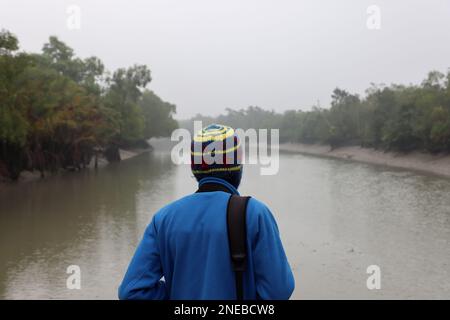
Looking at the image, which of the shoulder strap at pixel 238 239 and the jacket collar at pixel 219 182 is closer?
the shoulder strap at pixel 238 239

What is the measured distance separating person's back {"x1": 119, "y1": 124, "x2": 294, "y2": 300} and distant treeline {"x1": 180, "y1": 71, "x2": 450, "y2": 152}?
117 ft

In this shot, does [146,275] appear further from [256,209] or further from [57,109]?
[57,109]

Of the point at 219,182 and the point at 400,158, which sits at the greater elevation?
the point at 219,182

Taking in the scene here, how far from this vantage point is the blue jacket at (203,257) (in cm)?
196

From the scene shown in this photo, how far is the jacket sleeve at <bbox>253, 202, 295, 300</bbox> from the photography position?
1.95 m

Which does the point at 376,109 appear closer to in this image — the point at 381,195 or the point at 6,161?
the point at 381,195

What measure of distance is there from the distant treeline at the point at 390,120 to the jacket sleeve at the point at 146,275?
35.8 meters

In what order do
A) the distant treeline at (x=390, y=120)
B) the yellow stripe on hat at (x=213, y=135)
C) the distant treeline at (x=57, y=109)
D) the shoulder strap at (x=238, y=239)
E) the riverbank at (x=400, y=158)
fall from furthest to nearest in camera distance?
the distant treeline at (x=390, y=120) < the riverbank at (x=400, y=158) < the distant treeline at (x=57, y=109) < the yellow stripe on hat at (x=213, y=135) < the shoulder strap at (x=238, y=239)

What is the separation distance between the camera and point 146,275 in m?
2.06

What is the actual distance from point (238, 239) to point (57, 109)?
103ft

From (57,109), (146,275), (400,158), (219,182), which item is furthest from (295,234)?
(400,158)

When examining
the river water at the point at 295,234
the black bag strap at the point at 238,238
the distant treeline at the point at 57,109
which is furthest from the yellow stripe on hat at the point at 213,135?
the distant treeline at the point at 57,109

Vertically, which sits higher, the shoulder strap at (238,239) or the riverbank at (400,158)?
the shoulder strap at (238,239)

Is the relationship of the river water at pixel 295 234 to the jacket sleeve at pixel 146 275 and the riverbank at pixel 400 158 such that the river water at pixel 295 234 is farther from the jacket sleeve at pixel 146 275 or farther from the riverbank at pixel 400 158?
the riverbank at pixel 400 158
